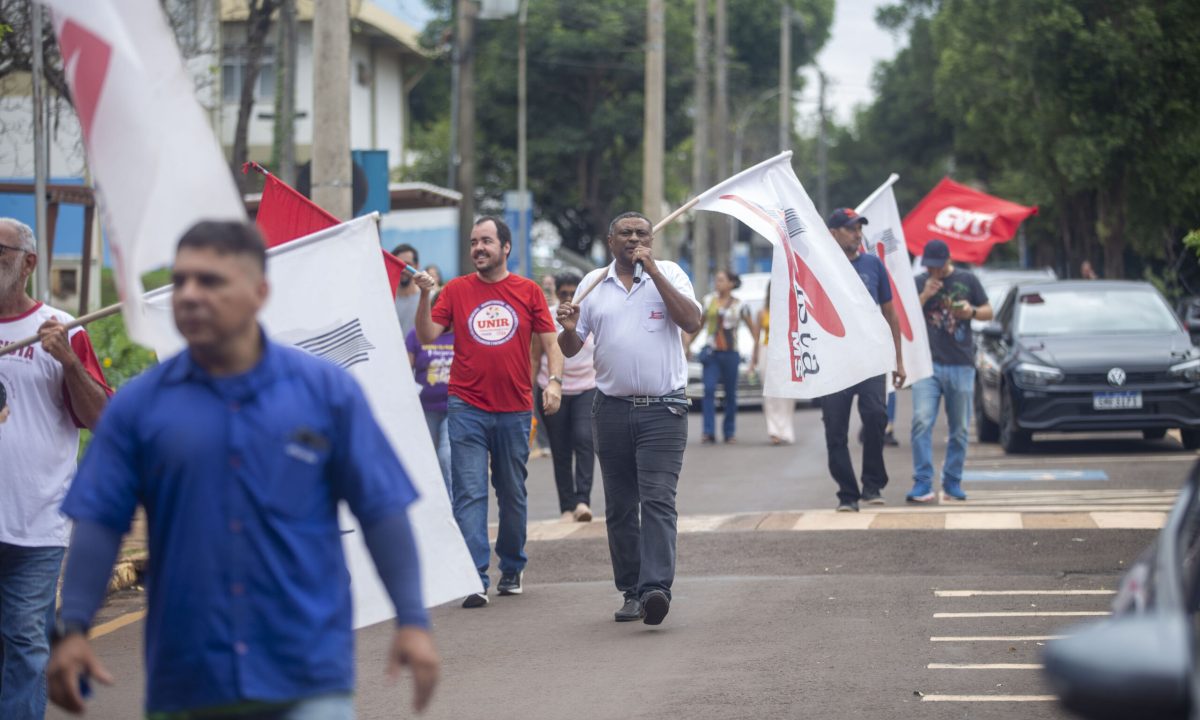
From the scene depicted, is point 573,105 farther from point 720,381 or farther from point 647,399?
point 647,399

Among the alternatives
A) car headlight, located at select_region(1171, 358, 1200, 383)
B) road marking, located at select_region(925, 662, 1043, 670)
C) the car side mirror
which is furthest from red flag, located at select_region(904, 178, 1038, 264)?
the car side mirror

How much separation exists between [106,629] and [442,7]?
164 ft

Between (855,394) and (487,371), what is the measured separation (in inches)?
170

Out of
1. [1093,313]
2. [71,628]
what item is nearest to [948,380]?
[1093,313]

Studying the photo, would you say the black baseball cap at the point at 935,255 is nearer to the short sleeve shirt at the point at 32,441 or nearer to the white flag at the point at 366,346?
the white flag at the point at 366,346

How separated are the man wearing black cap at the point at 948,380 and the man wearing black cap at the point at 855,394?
48 cm

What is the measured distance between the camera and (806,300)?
9.96m

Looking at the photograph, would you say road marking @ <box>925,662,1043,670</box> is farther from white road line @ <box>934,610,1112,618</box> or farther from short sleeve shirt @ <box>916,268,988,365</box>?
short sleeve shirt @ <box>916,268,988,365</box>

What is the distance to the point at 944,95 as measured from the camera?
4684cm

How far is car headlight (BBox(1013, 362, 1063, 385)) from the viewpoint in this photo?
16422mm

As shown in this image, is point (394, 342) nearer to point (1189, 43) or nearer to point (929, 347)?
point (929, 347)

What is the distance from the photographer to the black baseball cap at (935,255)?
44.3ft

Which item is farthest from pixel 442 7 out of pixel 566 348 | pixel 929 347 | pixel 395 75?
pixel 566 348

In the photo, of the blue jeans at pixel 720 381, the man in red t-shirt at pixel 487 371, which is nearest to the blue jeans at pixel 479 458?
the man in red t-shirt at pixel 487 371
